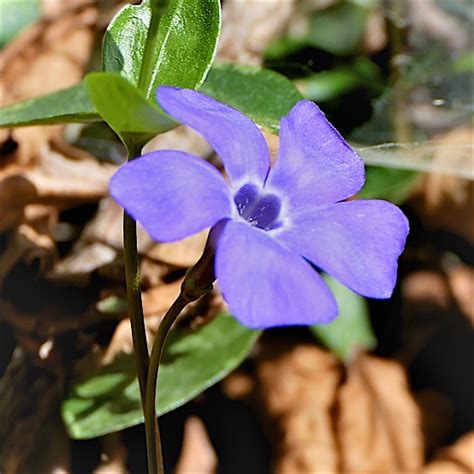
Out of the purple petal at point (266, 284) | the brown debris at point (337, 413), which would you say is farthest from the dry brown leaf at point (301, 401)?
the purple petal at point (266, 284)

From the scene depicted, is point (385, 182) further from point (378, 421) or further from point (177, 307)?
point (177, 307)

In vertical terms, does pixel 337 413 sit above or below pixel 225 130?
below

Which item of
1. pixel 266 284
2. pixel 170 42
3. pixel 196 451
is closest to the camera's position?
pixel 266 284

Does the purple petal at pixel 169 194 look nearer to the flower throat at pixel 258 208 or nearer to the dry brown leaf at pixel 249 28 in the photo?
the flower throat at pixel 258 208

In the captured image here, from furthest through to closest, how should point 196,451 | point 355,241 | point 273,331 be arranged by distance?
point 273,331 < point 196,451 < point 355,241

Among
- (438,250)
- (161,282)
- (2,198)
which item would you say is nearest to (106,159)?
(2,198)

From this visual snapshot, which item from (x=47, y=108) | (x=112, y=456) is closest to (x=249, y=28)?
(x=47, y=108)
